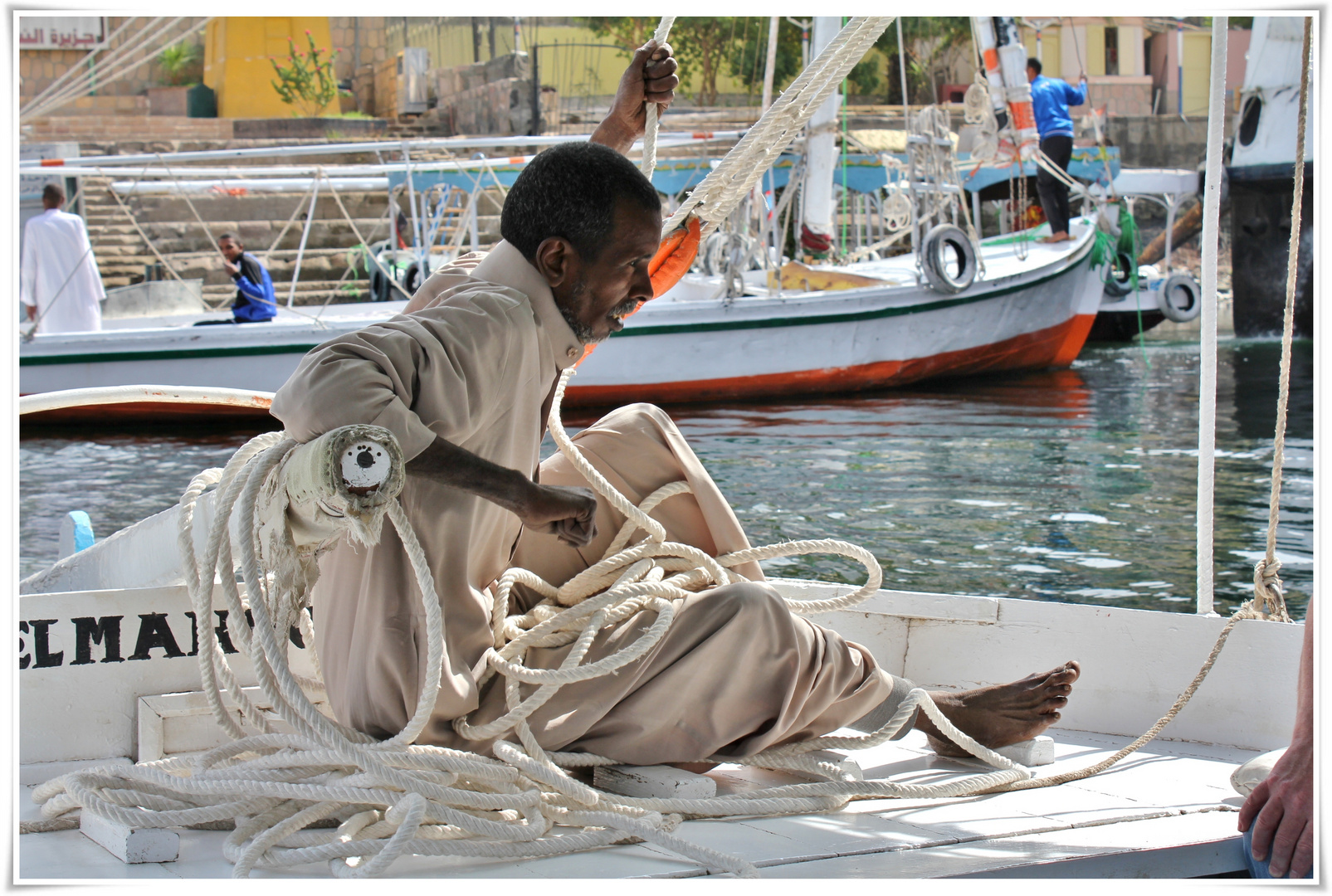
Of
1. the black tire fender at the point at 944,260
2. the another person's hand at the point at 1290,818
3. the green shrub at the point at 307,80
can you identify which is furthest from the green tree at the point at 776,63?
the another person's hand at the point at 1290,818

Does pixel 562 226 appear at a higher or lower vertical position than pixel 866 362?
higher

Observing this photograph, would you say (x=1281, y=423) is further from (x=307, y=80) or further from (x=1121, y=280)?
(x=307, y=80)

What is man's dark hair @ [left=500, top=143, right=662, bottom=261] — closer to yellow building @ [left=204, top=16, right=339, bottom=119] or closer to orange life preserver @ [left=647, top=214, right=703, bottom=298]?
orange life preserver @ [left=647, top=214, right=703, bottom=298]

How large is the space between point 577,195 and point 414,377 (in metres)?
0.37

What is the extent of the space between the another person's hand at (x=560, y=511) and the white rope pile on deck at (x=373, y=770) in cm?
16

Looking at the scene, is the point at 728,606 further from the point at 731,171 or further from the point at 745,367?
the point at 745,367

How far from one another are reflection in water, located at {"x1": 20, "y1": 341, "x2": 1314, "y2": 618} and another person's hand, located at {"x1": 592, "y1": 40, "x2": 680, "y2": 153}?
12.3 feet

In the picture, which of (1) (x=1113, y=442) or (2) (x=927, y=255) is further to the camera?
(2) (x=927, y=255)

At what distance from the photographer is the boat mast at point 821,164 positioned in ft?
39.4

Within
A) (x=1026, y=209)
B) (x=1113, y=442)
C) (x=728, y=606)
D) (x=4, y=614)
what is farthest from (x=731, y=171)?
(x=1026, y=209)

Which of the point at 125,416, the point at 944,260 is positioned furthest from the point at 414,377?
the point at 944,260

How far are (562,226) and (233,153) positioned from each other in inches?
346

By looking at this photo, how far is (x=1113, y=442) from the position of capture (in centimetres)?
955

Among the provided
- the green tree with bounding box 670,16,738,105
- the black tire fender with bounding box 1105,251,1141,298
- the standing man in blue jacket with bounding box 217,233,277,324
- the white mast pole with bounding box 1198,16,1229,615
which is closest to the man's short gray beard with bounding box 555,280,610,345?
the white mast pole with bounding box 1198,16,1229,615
